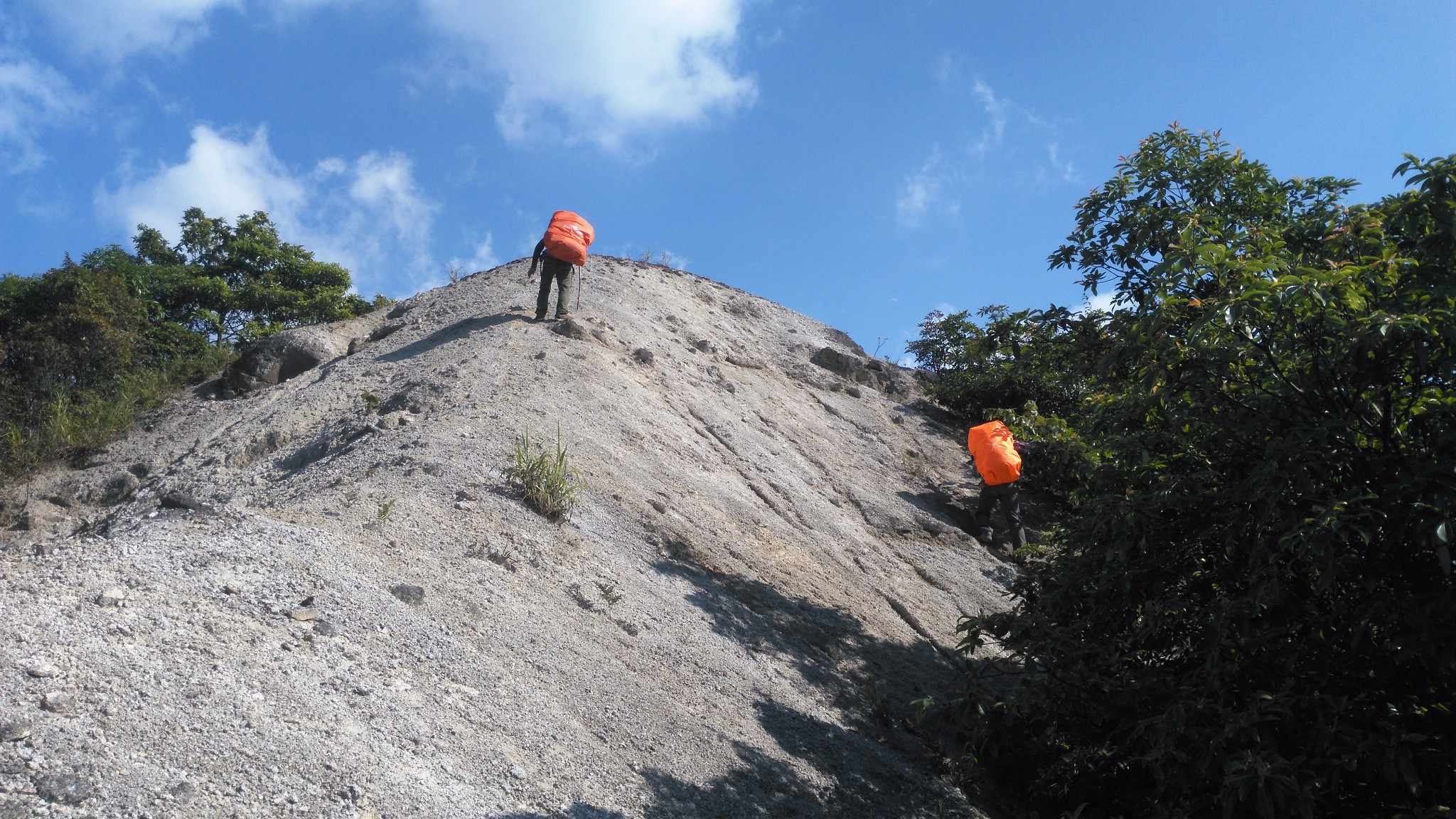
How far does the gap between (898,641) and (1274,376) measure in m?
3.77

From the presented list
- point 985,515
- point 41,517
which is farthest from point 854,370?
point 41,517

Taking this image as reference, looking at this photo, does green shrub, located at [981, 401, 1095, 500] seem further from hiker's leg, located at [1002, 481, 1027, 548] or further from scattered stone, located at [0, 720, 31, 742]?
scattered stone, located at [0, 720, 31, 742]

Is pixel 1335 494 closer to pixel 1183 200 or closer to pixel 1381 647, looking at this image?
pixel 1381 647

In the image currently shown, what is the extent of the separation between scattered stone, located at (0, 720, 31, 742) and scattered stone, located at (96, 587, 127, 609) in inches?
36.9

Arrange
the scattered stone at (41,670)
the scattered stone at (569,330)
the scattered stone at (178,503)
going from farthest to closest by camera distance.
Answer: the scattered stone at (569,330) → the scattered stone at (178,503) → the scattered stone at (41,670)

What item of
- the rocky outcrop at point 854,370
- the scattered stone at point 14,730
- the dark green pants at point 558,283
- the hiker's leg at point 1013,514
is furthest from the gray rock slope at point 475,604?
the rocky outcrop at point 854,370

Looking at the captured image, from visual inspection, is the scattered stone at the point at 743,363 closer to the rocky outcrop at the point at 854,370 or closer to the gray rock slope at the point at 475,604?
the rocky outcrop at the point at 854,370

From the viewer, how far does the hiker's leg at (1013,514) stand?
9.97m

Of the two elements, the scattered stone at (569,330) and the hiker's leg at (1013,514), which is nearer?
the hiker's leg at (1013,514)

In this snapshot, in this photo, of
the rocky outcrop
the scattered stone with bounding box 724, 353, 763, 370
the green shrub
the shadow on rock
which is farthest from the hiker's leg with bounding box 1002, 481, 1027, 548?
the shadow on rock

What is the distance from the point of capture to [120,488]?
8.30 metres

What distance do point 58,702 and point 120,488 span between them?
223 inches

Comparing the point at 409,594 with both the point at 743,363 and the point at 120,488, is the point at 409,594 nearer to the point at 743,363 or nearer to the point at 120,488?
the point at 120,488

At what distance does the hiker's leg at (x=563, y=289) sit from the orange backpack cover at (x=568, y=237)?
0.71 feet
